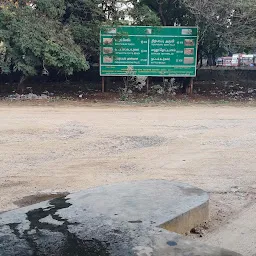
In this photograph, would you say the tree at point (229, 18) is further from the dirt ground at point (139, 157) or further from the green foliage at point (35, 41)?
the dirt ground at point (139, 157)

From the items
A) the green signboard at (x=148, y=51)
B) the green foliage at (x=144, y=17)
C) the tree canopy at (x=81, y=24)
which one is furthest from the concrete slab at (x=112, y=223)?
the green foliage at (x=144, y=17)

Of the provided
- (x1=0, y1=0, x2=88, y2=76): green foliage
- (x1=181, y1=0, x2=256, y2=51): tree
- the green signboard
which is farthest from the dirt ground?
(x1=181, y1=0, x2=256, y2=51): tree

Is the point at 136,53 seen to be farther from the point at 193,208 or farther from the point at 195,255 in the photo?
the point at 195,255

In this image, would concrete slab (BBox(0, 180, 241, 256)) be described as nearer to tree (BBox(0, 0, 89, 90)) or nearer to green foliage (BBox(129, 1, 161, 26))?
tree (BBox(0, 0, 89, 90))

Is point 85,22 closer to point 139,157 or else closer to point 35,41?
point 35,41

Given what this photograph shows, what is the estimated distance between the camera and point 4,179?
6.27 m

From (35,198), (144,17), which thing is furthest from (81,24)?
(35,198)

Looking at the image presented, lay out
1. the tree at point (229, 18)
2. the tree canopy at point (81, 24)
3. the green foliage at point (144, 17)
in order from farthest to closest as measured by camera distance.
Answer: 1. the green foliage at point (144, 17)
2. the tree at point (229, 18)
3. the tree canopy at point (81, 24)

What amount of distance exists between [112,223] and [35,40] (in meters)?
12.7

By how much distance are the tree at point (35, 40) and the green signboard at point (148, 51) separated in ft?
4.54

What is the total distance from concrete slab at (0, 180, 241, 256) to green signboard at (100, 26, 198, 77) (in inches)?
502

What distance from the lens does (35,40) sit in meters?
15.6

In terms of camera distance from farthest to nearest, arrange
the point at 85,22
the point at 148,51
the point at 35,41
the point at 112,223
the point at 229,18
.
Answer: the point at 85,22, the point at 148,51, the point at 229,18, the point at 35,41, the point at 112,223

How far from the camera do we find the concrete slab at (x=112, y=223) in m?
3.48
